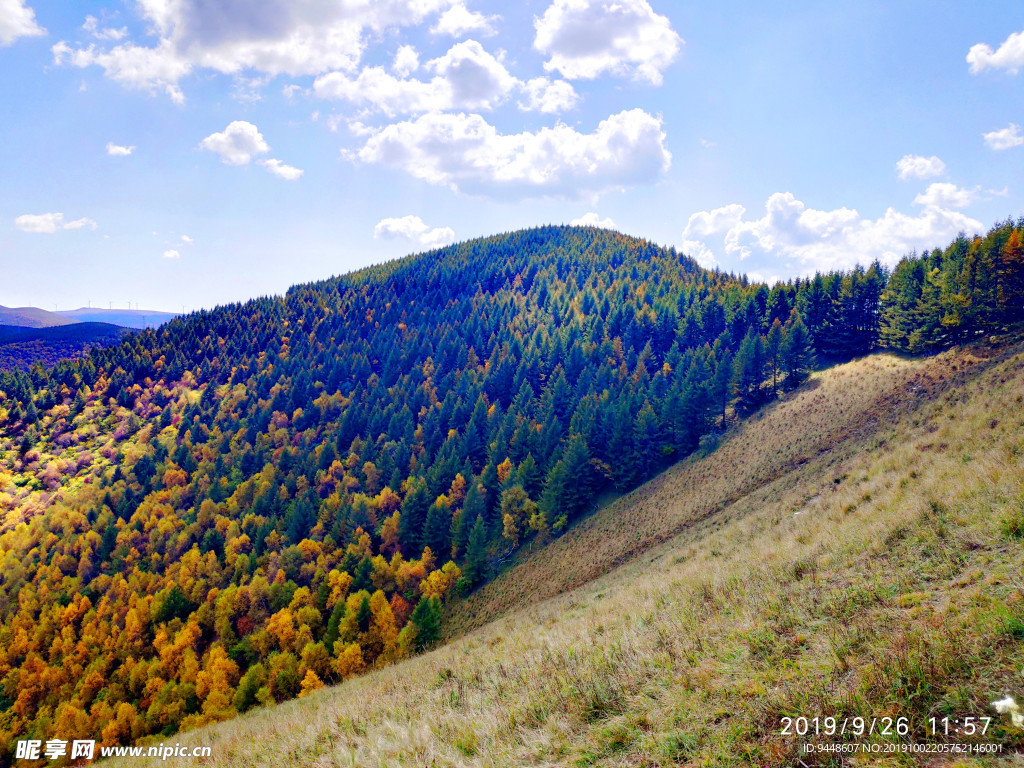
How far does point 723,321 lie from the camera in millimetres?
90125

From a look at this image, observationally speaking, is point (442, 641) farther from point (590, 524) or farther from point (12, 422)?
point (12, 422)

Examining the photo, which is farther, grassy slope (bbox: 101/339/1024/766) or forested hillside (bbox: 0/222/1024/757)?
forested hillside (bbox: 0/222/1024/757)

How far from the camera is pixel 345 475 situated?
269 ft

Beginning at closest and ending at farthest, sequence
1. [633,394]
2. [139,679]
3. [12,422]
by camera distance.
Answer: [139,679] < [633,394] < [12,422]

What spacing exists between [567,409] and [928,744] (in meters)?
77.3

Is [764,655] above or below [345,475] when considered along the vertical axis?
above

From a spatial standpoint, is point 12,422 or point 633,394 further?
point 12,422

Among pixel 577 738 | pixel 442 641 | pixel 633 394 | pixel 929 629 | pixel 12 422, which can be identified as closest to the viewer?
pixel 929 629

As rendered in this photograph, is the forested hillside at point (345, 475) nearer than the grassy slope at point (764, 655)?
No

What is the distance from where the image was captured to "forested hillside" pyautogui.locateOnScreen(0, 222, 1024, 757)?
48.0 m

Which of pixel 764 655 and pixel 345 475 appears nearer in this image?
pixel 764 655

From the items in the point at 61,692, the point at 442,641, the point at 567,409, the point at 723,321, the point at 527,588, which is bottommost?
the point at 61,692

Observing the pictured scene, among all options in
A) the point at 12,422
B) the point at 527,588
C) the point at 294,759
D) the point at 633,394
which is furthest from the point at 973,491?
the point at 12,422

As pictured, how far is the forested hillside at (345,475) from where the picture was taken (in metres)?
48.0
